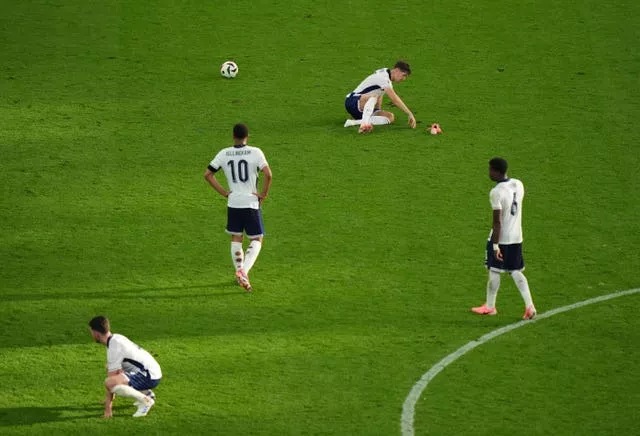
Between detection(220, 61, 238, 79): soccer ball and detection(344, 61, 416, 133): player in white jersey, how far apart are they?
306 centimetres

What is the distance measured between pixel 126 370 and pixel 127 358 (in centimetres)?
23

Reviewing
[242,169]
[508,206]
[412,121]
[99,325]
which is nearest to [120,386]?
[99,325]

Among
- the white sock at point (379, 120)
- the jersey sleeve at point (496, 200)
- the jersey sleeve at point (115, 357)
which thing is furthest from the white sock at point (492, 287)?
the white sock at point (379, 120)

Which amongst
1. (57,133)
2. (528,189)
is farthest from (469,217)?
(57,133)

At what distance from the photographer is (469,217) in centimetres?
1973

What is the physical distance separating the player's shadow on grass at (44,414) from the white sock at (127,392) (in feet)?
1.42

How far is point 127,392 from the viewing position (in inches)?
545

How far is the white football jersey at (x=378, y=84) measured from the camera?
2217 cm

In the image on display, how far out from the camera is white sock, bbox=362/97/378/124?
22406mm

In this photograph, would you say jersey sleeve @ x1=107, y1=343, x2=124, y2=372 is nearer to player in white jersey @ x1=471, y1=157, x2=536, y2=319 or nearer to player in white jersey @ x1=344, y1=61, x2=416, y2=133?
player in white jersey @ x1=471, y1=157, x2=536, y2=319

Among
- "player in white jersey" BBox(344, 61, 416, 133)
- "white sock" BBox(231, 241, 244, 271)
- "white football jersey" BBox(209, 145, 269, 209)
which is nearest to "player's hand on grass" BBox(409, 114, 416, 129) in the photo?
"player in white jersey" BBox(344, 61, 416, 133)

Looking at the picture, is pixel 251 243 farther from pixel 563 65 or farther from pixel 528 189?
pixel 563 65

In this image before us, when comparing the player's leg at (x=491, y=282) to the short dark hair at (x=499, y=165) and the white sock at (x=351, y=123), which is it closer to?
the short dark hair at (x=499, y=165)

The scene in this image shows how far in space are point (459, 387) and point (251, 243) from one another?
4.02 meters
